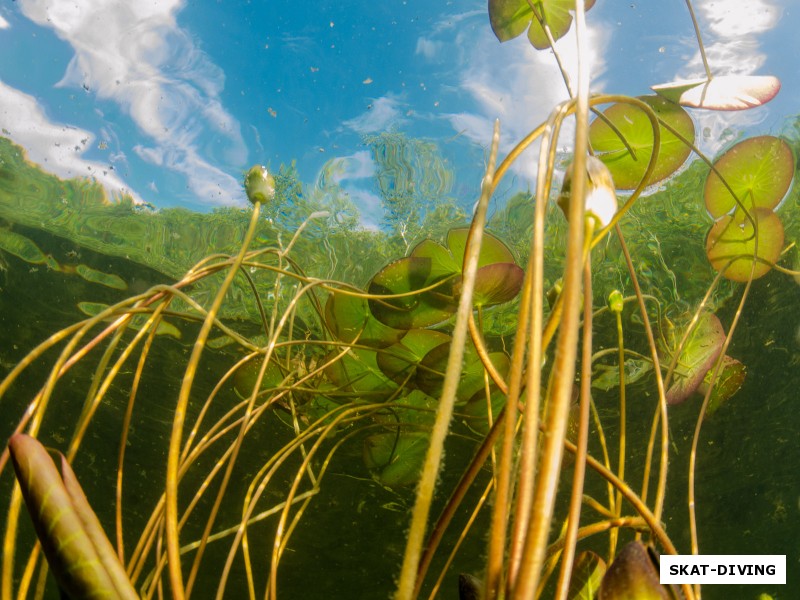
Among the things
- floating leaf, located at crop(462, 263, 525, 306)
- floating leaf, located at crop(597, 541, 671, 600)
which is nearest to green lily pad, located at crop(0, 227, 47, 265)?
floating leaf, located at crop(462, 263, 525, 306)

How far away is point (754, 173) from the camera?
2.68 meters

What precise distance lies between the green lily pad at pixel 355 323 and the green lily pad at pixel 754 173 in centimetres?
235

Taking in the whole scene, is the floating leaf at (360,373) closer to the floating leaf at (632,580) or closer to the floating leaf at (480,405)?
the floating leaf at (480,405)

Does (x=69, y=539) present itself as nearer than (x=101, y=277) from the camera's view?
Yes

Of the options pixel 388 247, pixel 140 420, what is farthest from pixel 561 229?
pixel 140 420

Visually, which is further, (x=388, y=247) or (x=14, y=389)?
(x=14, y=389)

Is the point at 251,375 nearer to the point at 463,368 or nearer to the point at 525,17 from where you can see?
the point at 463,368

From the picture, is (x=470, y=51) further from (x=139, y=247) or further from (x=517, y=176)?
(x=139, y=247)

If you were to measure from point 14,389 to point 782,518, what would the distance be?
1950cm

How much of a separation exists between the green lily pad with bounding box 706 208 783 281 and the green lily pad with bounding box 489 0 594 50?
1629mm

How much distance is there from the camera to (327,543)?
13.3 m

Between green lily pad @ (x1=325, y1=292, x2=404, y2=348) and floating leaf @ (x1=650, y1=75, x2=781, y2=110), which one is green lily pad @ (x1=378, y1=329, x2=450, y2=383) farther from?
floating leaf @ (x1=650, y1=75, x2=781, y2=110)

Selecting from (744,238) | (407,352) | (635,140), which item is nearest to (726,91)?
(635,140)

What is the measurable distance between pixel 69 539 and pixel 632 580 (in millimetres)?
767
